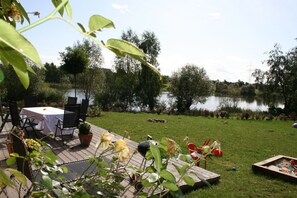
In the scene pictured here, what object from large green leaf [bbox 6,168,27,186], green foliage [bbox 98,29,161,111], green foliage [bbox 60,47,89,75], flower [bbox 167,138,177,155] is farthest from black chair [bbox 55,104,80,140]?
green foliage [bbox 98,29,161,111]

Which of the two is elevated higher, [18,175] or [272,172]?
[18,175]

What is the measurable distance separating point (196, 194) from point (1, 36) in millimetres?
4276

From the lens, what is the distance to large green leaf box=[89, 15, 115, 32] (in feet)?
0.96

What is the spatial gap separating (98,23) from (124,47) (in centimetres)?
5

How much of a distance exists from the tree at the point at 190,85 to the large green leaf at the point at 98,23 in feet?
82.3

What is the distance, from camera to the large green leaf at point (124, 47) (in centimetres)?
28

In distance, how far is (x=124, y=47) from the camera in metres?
0.28

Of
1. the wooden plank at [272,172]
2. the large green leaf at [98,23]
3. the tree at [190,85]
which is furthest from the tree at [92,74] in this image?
the large green leaf at [98,23]

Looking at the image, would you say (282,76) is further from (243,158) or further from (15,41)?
(15,41)

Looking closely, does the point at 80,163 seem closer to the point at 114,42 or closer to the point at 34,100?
the point at 114,42

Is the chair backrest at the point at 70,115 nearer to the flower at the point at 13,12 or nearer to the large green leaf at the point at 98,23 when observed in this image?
the flower at the point at 13,12

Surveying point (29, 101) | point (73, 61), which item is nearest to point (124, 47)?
point (29, 101)

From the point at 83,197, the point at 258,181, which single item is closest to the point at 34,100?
the point at 258,181

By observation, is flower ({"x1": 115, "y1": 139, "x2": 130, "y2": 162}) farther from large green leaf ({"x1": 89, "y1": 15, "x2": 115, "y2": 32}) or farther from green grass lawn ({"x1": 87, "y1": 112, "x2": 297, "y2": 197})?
green grass lawn ({"x1": 87, "y1": 112, "x2": 297, "y2": 197})
